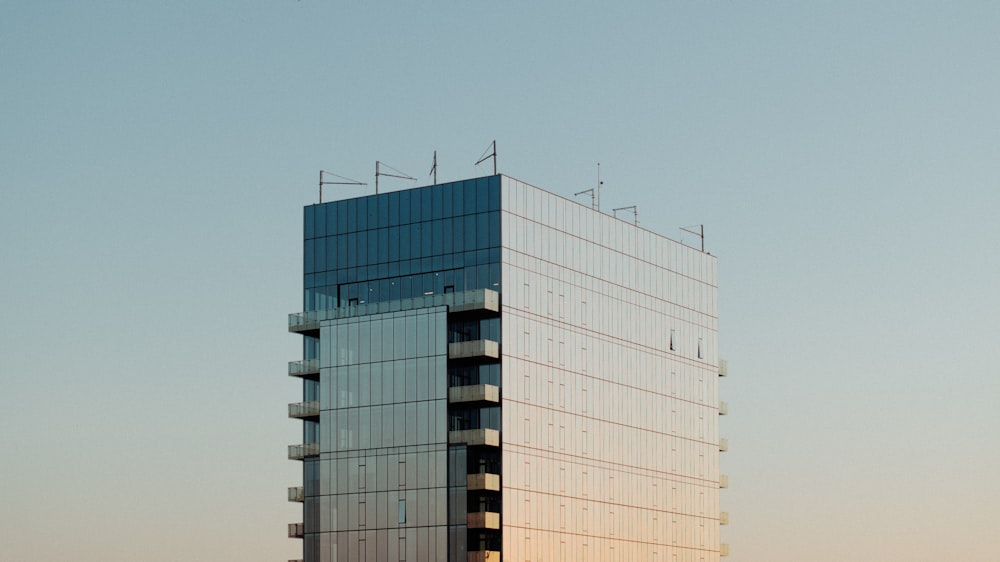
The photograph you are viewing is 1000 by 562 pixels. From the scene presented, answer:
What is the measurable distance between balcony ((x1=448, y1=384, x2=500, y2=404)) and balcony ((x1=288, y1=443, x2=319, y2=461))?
52.3 feet

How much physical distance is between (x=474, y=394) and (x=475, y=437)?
3554 mm

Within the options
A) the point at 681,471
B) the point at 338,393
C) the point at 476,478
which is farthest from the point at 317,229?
the point at 681,471

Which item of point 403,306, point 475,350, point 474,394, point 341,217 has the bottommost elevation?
point 474,394

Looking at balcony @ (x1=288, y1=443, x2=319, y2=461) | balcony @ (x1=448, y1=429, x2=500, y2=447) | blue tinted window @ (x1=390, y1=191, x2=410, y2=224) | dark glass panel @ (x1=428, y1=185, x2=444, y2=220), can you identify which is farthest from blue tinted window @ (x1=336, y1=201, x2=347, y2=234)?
balcony @ (x1=448, y1=429, x2=500, y2=447)

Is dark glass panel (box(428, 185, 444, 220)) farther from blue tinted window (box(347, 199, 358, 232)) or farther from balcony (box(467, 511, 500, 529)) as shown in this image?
balcony (box(467, 511, 500, 529))

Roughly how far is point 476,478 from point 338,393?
51.7 ft

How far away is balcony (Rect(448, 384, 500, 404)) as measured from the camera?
157m

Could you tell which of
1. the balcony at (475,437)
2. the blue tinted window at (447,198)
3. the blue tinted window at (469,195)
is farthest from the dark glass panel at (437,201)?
the balcony at (475,437)

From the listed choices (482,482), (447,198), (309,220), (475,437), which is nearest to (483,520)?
(482,482)

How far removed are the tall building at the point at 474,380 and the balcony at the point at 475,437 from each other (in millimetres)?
185

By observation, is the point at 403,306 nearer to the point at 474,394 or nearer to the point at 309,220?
the point at 474,394

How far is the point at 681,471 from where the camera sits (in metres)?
185

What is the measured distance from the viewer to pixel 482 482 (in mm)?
156500

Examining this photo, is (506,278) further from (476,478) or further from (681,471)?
(681,471)
